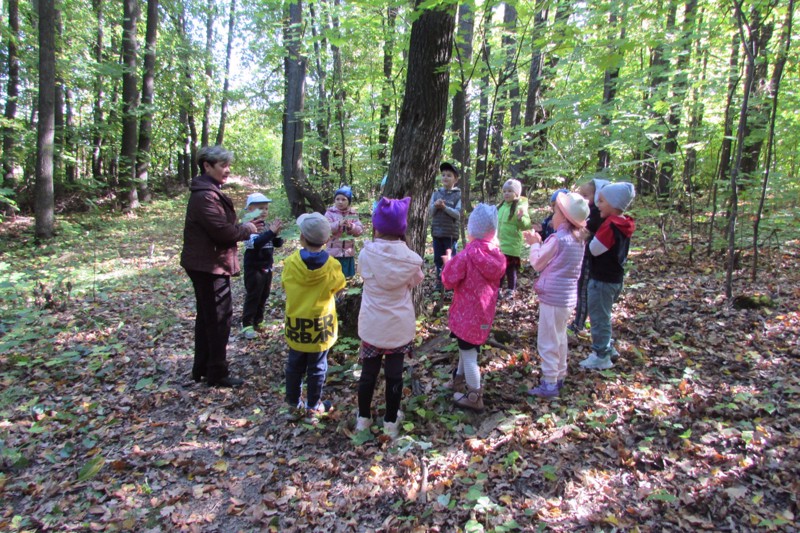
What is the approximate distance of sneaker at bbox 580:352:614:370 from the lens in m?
4.30

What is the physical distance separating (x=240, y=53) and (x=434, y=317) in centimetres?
2587

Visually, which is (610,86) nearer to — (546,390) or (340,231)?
(340,231)

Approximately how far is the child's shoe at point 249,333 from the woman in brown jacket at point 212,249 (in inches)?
45.1

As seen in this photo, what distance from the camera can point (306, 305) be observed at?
12.0ft

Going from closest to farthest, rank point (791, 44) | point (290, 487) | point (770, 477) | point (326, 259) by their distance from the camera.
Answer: point (770, 477)
point (290, 487)
point (326, 259)
point (791, 44)

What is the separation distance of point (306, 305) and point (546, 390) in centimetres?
230

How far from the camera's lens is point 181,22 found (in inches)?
945

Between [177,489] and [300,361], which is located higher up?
[300,361]

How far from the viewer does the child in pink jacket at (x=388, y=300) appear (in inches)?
130

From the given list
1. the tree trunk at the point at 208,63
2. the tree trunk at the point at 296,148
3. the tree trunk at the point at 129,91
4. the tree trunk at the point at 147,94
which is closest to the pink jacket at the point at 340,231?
the tree trunk at the point at 296,148

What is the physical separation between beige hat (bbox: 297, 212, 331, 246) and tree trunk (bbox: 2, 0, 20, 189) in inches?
582

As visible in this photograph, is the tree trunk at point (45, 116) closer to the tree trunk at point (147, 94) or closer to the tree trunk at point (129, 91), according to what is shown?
the tree trunk at point (129, 91)

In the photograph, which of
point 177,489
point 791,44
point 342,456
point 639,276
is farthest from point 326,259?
point 791,44

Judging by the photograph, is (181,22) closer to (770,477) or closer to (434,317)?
(434,317)
